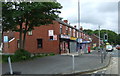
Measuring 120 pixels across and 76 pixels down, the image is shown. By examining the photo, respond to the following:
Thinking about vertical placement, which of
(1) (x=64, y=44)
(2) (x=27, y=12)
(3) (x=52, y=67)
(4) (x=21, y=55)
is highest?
(2) (x=27, y=12)

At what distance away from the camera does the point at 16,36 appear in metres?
34.0

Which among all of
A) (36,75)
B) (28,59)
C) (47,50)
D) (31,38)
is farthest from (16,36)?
(36,75)

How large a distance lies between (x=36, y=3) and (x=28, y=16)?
1.80 meters

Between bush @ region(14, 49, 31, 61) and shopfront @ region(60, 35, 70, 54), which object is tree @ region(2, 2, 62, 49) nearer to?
bush @ region(14, 49, 31, 61)

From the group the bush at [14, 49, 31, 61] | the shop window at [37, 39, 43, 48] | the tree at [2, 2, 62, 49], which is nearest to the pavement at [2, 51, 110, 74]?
the bush at [14, 49, 31, 61]

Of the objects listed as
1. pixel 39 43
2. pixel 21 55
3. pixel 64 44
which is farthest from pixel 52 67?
pixel 64 44

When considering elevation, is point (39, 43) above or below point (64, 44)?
above

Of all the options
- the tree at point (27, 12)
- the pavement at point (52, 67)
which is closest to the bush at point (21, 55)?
the pavement at point (52, 67)

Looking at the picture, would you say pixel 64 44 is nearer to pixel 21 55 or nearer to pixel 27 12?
pixel 21 55

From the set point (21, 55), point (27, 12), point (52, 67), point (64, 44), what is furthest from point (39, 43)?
point (52, 67)

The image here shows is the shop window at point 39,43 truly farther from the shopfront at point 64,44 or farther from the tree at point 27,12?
the tree at point 27,12

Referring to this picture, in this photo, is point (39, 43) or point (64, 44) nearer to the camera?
point (39, 43)

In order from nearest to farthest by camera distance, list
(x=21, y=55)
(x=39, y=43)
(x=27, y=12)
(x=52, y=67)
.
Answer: (x=52, y=67), (x=27, y=12), (x=21, y=55), (x=39, y=43)

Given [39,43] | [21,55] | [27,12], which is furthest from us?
[39,43]
